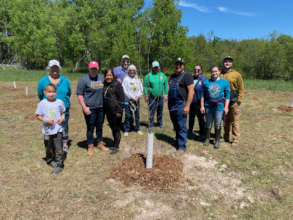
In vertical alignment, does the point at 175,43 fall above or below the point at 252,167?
above

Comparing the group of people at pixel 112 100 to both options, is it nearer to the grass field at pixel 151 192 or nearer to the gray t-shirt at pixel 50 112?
the gray t-shirt at pixel 50 112

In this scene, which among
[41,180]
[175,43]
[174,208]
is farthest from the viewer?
[175,43]

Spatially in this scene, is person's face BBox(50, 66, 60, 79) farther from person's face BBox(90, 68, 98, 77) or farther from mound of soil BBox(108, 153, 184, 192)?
mound of soil BBox(108, 153, 184, 192)

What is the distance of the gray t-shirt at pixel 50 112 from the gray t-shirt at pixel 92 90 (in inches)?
24.8

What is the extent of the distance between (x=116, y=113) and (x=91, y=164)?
1287 mm

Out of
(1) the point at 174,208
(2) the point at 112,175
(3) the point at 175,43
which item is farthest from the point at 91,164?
(3) the point at 175,43

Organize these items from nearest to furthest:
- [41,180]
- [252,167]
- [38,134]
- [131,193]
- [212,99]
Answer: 1. [131,193]
2. [41,180]
3. [252,167]
4. [212,99]
5. [38,134]

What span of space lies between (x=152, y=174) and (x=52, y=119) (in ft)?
7.25

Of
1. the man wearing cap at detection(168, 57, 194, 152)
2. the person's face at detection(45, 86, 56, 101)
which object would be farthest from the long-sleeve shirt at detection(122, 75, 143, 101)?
the person's face at detection(45, 86, 56, 101)

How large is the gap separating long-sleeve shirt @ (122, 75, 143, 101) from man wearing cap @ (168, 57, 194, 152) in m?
1.43

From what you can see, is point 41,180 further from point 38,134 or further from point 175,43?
point 175,43

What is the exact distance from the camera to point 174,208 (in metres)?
3.17

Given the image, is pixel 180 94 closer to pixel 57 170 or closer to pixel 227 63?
pixel 227 63

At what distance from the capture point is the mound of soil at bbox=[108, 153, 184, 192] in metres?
3.71
